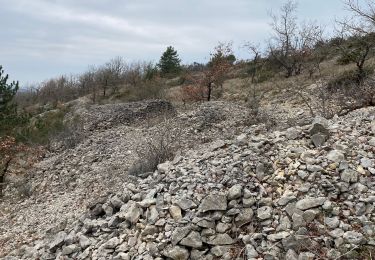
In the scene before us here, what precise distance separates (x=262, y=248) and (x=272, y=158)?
1.61 meters

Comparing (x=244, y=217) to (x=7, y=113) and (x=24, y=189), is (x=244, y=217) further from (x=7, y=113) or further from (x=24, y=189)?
(x=7, y=113)

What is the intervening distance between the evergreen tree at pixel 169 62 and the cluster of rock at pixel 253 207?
109 feet

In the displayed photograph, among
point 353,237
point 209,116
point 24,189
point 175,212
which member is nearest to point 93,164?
point 24,189

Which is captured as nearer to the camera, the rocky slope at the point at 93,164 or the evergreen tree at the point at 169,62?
the rocky slope at the point at 93,164

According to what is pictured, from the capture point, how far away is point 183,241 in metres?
4.82

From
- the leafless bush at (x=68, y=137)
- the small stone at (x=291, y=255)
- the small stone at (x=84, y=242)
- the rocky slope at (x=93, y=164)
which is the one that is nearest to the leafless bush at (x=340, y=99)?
the rocky slope at (x=93, y=164)

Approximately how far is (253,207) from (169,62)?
35.6m

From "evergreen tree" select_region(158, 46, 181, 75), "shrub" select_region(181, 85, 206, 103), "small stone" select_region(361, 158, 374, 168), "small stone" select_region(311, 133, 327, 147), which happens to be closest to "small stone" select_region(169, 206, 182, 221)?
"small stone" select_region(311, 133, 327, 147)

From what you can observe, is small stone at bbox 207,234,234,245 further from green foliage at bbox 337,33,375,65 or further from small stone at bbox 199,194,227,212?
green foliage at bbox 337,33,375,65

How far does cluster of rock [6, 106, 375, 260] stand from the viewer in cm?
447

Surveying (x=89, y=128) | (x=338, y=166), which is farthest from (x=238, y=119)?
(x=338, y=166)

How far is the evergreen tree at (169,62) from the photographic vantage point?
1543 inches

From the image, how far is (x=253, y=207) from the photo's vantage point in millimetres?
5008

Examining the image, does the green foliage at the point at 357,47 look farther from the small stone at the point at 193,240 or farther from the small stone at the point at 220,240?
the small stone at the point at 193,240
